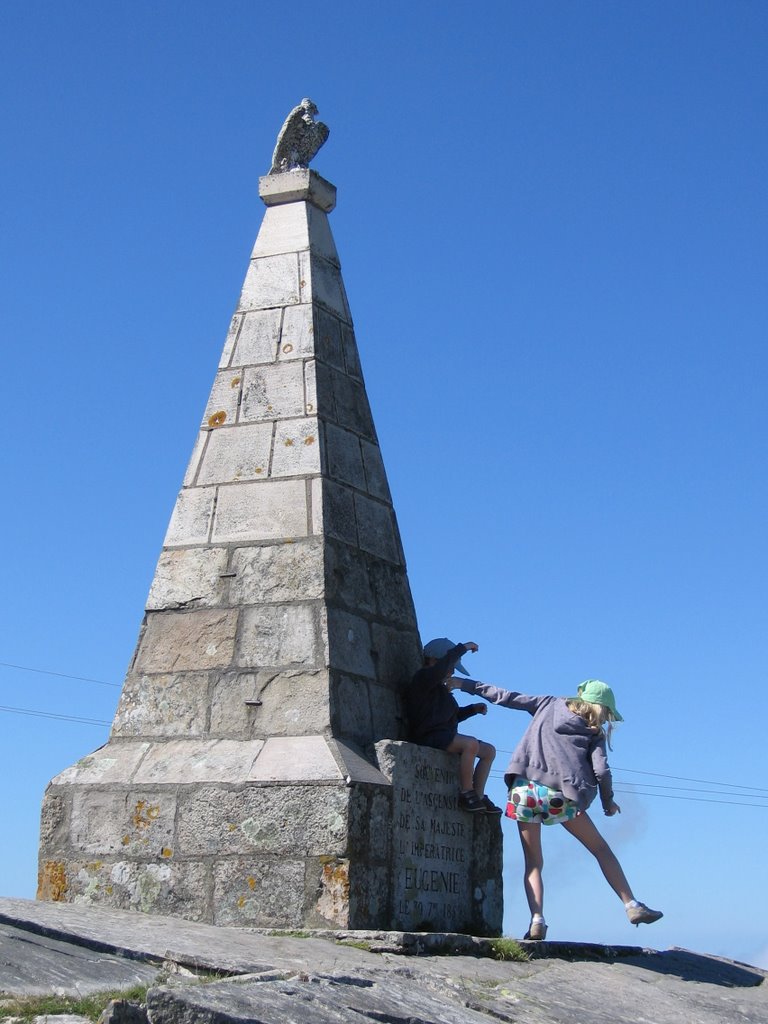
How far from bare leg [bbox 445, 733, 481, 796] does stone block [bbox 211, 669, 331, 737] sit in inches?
35.5

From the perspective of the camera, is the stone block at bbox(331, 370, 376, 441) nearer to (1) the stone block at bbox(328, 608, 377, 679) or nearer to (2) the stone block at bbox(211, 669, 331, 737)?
(1) the stone block at bbox(328, 608, 377, 679)

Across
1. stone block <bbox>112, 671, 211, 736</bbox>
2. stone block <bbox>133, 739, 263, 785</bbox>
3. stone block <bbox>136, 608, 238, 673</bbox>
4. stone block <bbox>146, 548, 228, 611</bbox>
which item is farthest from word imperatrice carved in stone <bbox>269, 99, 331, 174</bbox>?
stone block <bbox>133, 739, 263, 785</bbox>

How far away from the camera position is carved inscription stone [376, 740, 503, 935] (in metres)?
6.57

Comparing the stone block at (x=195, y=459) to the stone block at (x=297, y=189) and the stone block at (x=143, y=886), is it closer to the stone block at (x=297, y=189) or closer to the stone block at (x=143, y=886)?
the stone block at (x=297, y=189)

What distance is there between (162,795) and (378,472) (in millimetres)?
2445

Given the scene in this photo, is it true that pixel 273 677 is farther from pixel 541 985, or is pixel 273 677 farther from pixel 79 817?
pixel 541 985

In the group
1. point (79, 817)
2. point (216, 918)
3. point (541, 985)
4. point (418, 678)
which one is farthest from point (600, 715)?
point (79, 817)

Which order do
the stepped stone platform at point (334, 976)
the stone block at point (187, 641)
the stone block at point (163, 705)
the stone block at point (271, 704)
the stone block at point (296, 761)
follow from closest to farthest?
1. the stepped stone platform at point (334, 976)
2. the stone block at point (296, 761)
3. the stone block at point (271, 704)
4. the stone block at point (163, 705)
5. the stone block at point (187, 641)

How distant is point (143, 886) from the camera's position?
656 centimetres

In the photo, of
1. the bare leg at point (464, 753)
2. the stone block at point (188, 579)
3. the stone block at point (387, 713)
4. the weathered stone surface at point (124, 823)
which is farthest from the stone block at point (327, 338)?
the weathered stone surface at point (124, 823)

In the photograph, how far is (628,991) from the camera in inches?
232

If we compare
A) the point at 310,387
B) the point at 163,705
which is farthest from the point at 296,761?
the point at 310,387

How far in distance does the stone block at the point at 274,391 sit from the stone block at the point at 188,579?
0.90m

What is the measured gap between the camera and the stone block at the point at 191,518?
24.6 ft
